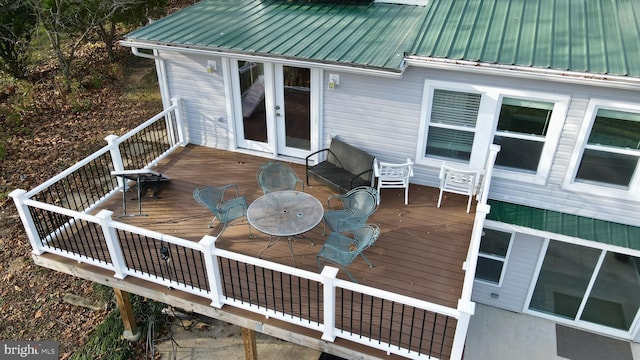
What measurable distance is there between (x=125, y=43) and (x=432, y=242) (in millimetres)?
6221

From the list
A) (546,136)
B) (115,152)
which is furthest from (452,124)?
(115,152)

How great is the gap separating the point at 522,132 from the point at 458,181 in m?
1.22

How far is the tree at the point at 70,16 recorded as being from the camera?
14328 millimetres

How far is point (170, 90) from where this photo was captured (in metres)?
9.05

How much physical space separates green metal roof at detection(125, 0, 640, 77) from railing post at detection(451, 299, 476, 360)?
346 cm

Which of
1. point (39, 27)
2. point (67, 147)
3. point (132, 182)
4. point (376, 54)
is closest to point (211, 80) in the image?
point (132, 182)

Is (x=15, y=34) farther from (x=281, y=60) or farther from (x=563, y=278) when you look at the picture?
(x=563, y=278)

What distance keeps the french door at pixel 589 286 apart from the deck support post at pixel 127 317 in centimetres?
709

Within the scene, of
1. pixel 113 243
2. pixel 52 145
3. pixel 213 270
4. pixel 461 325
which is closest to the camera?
pixel 461 325

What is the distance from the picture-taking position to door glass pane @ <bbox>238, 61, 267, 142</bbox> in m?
8.42

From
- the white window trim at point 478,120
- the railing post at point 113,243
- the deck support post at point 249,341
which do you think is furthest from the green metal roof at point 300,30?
the deck support post at point 249,341

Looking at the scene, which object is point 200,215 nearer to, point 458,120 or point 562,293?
point 458,120

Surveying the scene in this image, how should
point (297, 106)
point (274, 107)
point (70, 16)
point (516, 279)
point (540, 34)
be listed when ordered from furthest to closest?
point (70, 16)
point (274, 107)
point (297, 106)
point (516, 279)
point (540, 34)

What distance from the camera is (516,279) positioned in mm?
8234
